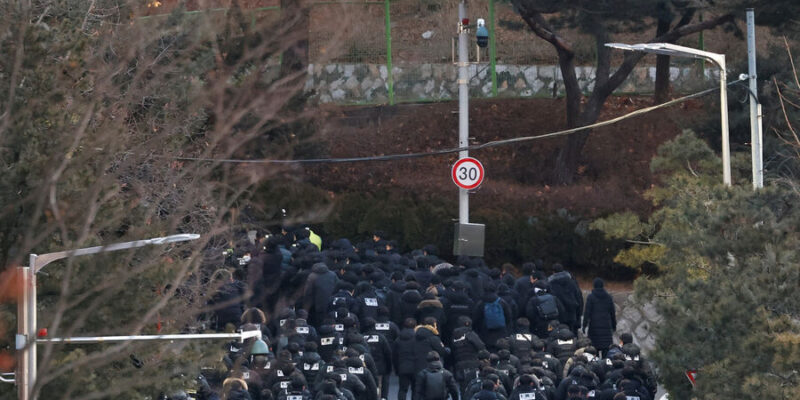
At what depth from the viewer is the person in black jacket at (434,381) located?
58.0 ft

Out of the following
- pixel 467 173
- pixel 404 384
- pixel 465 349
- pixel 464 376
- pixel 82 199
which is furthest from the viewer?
pixel 467 173

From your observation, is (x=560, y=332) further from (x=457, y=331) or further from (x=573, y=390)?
(x=573, y=390)

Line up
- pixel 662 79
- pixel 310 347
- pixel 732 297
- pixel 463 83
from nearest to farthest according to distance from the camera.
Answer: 1. pixel 732 297
2. pixel 310 347
3. pixel 463 83
4. pixel 662 79

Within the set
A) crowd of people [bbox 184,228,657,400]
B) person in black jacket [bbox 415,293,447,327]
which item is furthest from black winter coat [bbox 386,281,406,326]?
person in black jacket [bbox 415,293,447,327]

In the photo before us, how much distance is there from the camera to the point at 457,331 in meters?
19.4

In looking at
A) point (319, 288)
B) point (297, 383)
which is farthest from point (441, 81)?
point (297, 383)

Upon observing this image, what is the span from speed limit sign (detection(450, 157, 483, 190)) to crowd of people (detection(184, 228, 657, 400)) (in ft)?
4.60

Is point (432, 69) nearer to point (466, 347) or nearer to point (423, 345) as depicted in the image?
point (466, 347)

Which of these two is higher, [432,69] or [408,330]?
[432,69]

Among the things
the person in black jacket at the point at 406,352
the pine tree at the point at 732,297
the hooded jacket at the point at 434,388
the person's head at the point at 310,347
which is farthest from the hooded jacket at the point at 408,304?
the pine tree at the point at 732,297

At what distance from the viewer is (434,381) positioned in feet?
58.1

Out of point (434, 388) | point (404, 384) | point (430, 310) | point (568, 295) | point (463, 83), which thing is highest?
point (463, 83)

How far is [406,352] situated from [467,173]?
5.66 meters

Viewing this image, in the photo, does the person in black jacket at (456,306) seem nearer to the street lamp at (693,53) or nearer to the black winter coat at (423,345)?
the black winter coat at (423,345)
